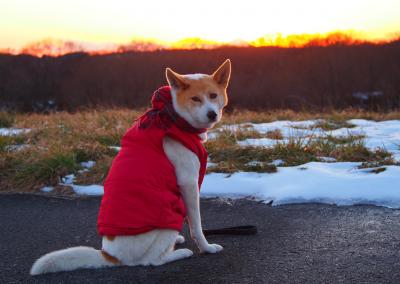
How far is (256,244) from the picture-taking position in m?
3.65

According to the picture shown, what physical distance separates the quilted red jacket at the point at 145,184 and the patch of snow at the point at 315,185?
67.9 inches

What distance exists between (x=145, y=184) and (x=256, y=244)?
1.03 m

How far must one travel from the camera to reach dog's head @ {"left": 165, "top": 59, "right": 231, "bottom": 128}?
11.4 ft

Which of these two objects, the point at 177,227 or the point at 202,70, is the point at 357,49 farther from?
the point at 177,227

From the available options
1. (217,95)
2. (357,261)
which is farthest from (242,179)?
(357,261)

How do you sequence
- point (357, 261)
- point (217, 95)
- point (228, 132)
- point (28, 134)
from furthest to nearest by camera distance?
point (28, 134) → point (228, 132) → point (217, 95) → point (357, 261)

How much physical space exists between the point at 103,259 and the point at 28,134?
18.0 ft

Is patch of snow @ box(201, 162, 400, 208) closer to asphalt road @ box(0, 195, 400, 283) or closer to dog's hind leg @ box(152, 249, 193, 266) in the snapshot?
asphalt road @ box(0, 195, 400, 283)

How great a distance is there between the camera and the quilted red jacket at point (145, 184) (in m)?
3.16

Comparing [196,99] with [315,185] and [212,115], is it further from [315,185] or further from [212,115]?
[315,185]

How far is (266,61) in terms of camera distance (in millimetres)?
40281

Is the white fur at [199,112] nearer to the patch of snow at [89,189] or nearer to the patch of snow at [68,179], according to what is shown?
the patch of snow at [89,189]

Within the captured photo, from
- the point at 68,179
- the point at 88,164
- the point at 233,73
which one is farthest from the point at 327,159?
the point at 233,73

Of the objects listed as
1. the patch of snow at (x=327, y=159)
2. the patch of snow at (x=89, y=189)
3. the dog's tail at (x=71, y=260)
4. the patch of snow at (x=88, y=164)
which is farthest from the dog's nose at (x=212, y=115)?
the patch of snow at (x=88, y=164)
